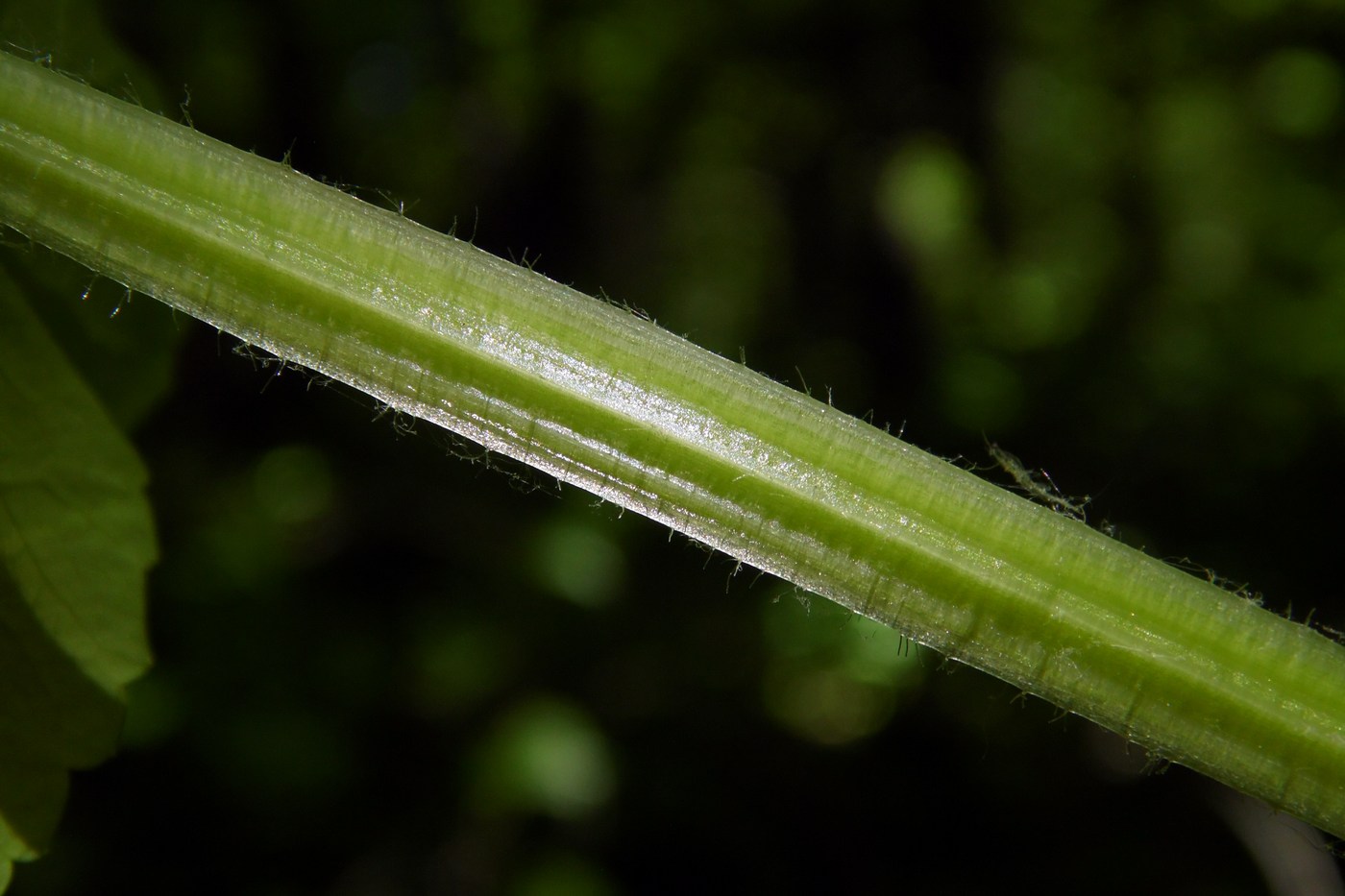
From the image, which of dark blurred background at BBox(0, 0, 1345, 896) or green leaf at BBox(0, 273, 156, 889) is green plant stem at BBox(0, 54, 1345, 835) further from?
dark blurred background at BBox(0, 0, 1345, 896)

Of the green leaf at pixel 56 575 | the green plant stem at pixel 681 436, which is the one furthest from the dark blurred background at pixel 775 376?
the green plant stem at pixel 681 436

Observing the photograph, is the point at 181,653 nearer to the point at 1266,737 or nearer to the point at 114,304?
the point at 114,304

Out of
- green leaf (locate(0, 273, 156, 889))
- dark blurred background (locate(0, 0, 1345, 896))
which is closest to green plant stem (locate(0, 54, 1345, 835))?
green leaf (locate(0, 273, 156, 889))

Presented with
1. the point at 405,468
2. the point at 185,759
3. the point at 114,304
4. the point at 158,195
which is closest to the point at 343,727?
the point at 185,759

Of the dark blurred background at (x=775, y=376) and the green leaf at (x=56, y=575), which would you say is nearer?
the green leaf at (x=56, y=575)

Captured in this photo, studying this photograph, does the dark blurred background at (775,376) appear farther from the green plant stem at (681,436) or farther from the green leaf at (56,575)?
the green plant stem at (681,436)

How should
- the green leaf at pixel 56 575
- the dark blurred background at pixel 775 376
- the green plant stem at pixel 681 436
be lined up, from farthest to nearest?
the dark blurred background at pixel 775 376 → the green leaf at pixel 56 575 → the green plant stem at pixel 681 436
